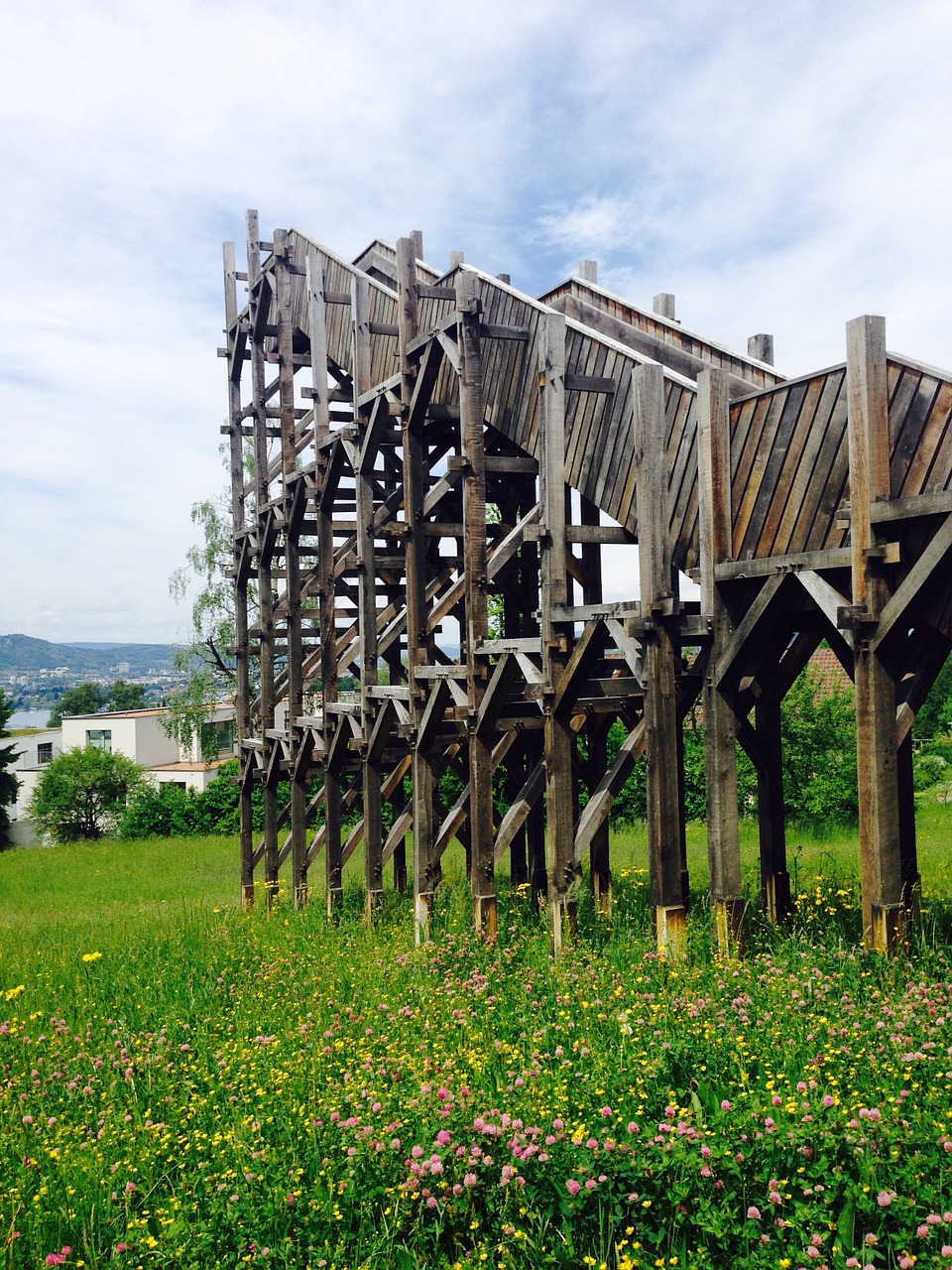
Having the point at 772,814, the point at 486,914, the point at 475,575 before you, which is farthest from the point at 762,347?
the point at 486,914

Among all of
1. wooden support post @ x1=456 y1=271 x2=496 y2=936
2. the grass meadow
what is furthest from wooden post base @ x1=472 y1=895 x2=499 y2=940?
the grass meadow

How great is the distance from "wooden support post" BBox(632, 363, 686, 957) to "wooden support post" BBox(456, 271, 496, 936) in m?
2.11

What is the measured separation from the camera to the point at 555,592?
→ 8.06 m

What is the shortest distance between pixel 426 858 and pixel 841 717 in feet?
30.8

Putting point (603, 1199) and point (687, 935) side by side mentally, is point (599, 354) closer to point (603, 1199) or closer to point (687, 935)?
point (687, 935)

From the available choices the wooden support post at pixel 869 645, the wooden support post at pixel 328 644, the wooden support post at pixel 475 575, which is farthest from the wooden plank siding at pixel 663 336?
the wooden support post at pixel 328 644

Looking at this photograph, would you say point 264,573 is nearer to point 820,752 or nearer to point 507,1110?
point 820,752

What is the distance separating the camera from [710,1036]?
15.9 feet

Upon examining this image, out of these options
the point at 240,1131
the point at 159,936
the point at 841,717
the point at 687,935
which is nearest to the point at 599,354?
the point at 687,935

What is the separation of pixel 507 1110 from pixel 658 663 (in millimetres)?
3538

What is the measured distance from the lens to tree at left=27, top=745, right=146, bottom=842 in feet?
117

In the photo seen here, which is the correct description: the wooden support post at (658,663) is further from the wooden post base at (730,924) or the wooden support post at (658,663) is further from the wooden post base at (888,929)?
the wooden post base at (888,929)

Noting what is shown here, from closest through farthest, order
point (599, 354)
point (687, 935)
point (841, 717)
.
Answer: point (687, 935) → point (599, 354) → point (841, 717)

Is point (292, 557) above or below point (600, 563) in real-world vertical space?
above
